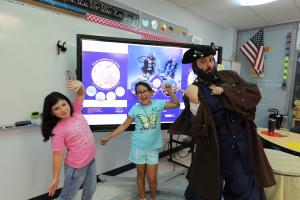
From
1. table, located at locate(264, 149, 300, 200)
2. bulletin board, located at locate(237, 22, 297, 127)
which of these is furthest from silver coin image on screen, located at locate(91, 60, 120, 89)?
bulletin board, located at locate(237, 22, 297, 127)

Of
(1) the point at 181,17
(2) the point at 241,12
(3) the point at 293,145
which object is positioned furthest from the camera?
(2) the point at 241,12

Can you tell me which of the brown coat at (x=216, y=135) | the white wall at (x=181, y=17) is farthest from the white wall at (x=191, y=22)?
the brown coat at (x=216, y=135)

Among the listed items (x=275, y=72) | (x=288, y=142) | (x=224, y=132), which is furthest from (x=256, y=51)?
(x=224, y=132)

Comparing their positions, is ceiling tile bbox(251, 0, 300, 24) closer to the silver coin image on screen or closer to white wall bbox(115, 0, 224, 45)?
white wall bbox(115, 0, 224, 45)

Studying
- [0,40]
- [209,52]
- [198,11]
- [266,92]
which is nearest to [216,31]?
[198,11]

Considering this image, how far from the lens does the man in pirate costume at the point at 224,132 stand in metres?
1.25

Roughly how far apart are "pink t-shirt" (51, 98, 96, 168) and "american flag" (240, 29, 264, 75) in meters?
4.19

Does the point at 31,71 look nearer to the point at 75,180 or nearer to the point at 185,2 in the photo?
the point at 75,180

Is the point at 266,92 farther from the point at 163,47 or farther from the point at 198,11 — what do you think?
the point at 163,47

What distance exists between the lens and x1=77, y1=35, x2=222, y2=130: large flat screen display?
2.05 meters

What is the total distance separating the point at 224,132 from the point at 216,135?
3.1 inches

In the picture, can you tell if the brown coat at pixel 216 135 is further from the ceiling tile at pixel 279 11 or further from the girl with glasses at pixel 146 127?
the ceiling tile at pixel 279 11

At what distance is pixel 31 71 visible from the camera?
1.93 metres

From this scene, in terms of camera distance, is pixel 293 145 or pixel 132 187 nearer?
pixel 293 145
